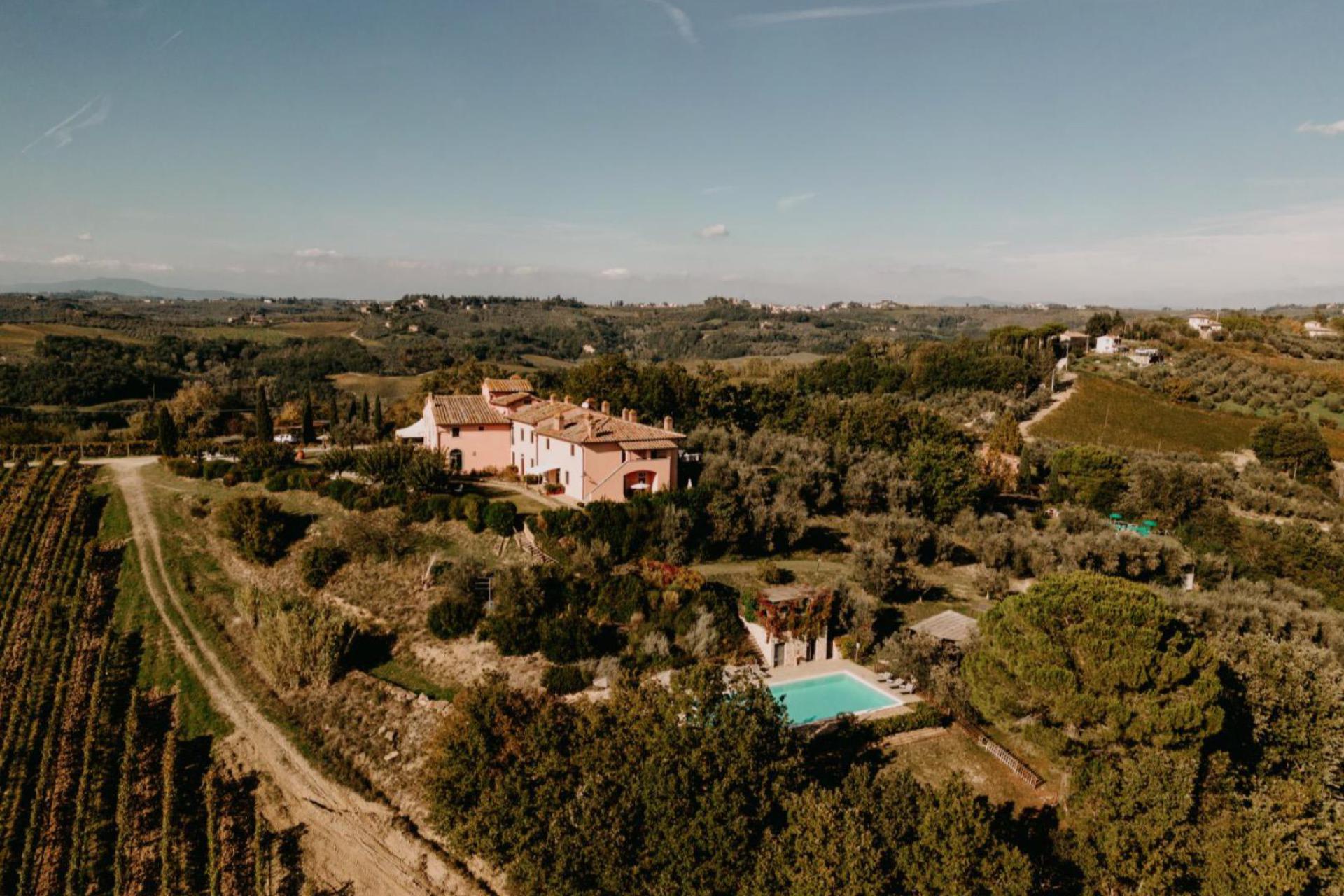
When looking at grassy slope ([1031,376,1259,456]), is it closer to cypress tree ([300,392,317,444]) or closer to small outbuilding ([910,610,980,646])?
small outbuilding ([910,610,980,646])

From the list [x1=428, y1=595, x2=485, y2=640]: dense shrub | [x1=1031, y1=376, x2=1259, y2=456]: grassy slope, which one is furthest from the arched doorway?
[x1=1031, y1=376, x2=1259, y2=456]: grassy slope

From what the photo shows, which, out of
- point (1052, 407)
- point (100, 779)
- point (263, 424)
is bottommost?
point (100, 779)

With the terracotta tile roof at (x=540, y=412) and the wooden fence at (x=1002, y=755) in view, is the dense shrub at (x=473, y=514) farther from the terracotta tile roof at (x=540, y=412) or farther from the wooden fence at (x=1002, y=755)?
the wooden fence at (x=1002, y=755)

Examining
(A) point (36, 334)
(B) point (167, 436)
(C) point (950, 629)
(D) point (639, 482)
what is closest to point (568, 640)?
(D) point (639, 482)

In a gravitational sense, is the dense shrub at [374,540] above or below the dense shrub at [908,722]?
above

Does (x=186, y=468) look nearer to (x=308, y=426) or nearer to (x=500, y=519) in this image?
(x=308, y=426)

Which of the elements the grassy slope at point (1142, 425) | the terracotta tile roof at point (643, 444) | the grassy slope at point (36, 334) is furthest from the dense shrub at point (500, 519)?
the grassy slope at point (36, 334)

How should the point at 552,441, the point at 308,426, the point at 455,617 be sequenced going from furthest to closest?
the point at 308,426
the point at 552,441
the point at 455,617
